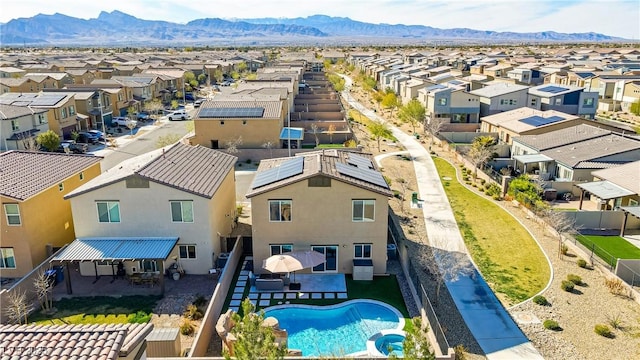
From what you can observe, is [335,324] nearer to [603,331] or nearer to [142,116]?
[603,331]

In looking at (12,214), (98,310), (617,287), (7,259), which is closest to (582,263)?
(617,287)

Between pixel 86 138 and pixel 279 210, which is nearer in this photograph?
pixel 279 210

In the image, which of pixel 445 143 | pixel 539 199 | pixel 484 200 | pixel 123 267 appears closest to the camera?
pixel 123 267

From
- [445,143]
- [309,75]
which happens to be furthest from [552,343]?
[309,75]

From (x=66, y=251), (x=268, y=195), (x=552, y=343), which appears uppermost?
(x=268, y=195)

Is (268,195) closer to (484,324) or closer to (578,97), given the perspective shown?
(484,324)

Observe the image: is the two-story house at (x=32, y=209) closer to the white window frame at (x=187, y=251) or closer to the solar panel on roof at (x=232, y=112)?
the white window frame at (x=187, y=251)

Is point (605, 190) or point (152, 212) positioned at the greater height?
point (152, 212)
